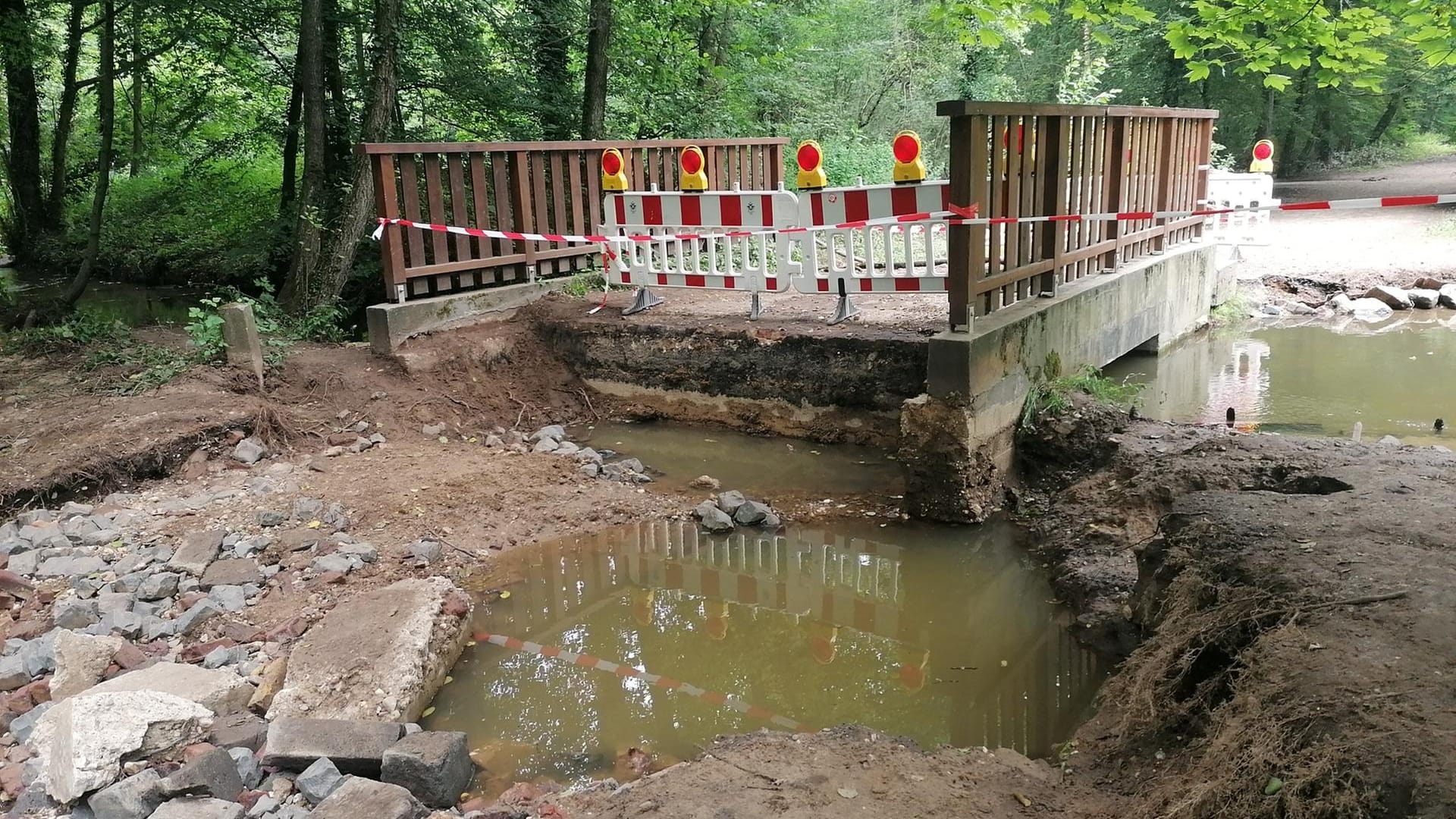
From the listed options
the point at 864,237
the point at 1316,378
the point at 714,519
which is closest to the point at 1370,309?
the point at 1316,378

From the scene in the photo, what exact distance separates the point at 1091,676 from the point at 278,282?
11.8 meters

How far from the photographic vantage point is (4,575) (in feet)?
14.8

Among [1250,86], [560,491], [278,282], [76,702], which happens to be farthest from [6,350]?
[1250,86]

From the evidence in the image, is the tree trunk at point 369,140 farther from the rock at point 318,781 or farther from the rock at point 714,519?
the rock at point 318,781

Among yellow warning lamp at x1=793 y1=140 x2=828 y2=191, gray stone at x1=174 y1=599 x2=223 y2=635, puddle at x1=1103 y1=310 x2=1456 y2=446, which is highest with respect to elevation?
yellow warning lamp at x1=793 y1=140 x2=828 y2=191

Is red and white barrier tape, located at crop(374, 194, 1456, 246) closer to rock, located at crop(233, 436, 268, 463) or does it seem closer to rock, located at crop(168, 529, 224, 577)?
rock, located at crop(233, 436, 268, 463)

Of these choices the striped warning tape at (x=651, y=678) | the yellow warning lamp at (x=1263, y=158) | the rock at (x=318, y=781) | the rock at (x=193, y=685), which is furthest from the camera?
the yellow warning lamp at (x=1263, y=158)

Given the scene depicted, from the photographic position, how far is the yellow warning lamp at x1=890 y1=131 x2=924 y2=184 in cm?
662

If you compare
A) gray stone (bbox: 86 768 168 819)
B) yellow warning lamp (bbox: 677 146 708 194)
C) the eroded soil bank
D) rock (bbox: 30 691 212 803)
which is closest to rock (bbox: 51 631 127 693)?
rock (bbox: 30 691 212 803)

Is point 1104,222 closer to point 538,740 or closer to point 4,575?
point 538,740

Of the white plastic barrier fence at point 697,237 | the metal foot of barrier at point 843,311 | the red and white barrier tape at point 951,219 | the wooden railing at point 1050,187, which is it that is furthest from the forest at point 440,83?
the metal foot of barrier at point 843,311

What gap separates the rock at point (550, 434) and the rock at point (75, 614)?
3.48m

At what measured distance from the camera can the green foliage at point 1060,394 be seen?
626 cm

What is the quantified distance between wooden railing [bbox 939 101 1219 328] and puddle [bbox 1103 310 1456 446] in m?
1.30
